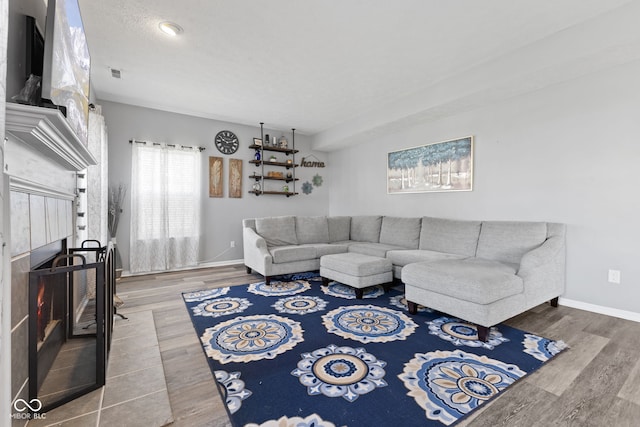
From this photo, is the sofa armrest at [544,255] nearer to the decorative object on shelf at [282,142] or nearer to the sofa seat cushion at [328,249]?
the sofa seat cushion at [328,249]

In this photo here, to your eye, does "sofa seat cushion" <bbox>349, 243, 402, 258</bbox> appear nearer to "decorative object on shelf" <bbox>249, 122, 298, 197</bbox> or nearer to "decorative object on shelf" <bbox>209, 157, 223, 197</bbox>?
"decorative object on shelf" <bbox>249, 122, 298, 197</bbox>

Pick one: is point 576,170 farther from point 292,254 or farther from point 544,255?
point 292,254

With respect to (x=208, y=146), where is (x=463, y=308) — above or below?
below

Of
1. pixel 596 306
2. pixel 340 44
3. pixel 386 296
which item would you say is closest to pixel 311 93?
pixel 340 44

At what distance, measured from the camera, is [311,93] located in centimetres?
373

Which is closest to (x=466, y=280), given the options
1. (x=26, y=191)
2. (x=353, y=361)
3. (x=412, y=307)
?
(x=412, y=307)

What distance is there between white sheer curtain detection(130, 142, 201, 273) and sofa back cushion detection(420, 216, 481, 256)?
3.48 m

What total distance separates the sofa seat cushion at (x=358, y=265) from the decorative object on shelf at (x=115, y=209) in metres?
2.98

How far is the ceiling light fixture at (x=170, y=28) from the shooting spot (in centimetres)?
232

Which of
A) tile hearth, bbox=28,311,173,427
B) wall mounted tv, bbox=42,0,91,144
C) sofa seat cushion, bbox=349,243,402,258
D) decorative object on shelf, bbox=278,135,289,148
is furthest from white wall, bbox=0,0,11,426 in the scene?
decorative object on shelf, bbox=278,135,289,148

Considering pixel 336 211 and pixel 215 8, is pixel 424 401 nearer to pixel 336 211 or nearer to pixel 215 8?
pixel 215 8

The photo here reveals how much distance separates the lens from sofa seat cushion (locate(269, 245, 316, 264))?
3.66 m

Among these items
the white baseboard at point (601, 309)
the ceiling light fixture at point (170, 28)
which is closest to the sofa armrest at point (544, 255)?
the white baseboard at point (601, 309)

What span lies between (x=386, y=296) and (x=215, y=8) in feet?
10.0
